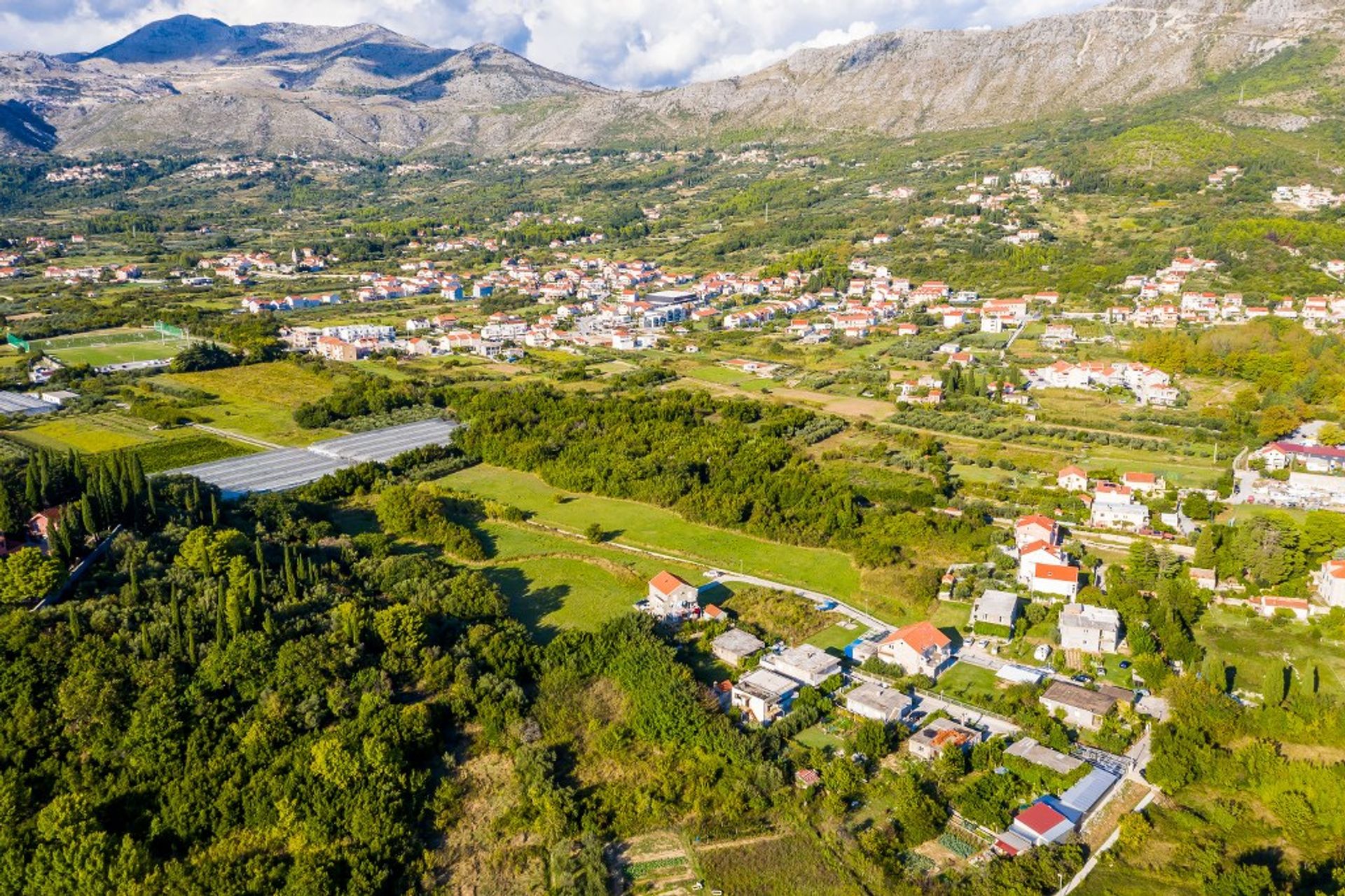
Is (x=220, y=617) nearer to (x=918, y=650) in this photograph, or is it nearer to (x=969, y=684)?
(x=918, y=650)

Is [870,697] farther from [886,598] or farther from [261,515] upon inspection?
[261,515]

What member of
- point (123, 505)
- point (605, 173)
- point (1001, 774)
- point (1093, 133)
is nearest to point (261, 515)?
point (123, 505)

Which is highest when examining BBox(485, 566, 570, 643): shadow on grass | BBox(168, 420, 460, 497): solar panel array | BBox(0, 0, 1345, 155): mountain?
BBox(0, 0, 1345, 155): mountain

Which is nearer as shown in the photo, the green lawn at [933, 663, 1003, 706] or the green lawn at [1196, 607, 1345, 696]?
the green lawn at [933, 663, 1003, 706]

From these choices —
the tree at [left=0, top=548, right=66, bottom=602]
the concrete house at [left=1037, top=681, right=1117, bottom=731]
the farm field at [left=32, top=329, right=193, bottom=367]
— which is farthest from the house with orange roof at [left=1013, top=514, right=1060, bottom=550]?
the farm field at [left=32, top=329, right=193, bottom=367]

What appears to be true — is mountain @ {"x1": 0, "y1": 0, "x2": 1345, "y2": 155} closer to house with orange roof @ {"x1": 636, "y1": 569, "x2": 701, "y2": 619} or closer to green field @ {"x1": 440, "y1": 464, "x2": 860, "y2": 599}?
green field @ {"x1": 440, "y1": 464, "x2": 860, "y2": 599}

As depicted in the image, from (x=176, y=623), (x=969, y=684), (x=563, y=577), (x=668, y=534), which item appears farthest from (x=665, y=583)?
(x=176, y=623)

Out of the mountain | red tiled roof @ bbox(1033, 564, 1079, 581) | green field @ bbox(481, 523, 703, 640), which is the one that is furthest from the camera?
the mountain

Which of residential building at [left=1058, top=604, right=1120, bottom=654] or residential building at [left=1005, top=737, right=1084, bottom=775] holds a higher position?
residential building at [left=1058, top=604, right=1120, bottom=654]
